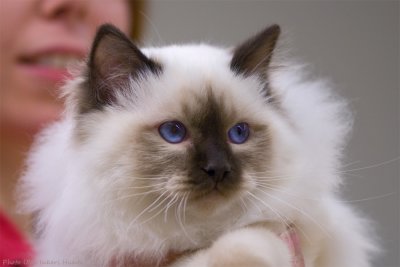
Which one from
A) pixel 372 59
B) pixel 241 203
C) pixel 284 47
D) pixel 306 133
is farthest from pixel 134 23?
pixel 372 59

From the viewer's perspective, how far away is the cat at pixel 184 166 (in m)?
0.90

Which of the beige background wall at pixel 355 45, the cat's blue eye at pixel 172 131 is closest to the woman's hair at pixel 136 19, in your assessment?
the beige background wall at pixel 355 45

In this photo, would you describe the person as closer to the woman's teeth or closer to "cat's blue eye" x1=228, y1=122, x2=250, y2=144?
the woman's teeth

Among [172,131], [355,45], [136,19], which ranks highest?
[355,45]

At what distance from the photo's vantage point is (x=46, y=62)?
5.24 ft

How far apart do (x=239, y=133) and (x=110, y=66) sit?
11.3 inches

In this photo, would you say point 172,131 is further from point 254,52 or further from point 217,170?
point 254,52

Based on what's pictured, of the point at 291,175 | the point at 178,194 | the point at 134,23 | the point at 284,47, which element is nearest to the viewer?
the point at 178,194

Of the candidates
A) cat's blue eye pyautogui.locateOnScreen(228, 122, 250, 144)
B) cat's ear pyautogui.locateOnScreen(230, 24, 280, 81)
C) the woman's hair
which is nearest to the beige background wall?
the woman's hair

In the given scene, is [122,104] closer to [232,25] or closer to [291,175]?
[291,175]

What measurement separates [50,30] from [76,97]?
0.66 metres

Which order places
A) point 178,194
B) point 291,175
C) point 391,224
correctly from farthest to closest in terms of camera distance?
point 391,224 < point 291,175 < point 178,194

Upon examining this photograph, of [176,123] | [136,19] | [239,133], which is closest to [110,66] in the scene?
[176,123]

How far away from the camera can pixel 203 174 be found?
2.87 feet
